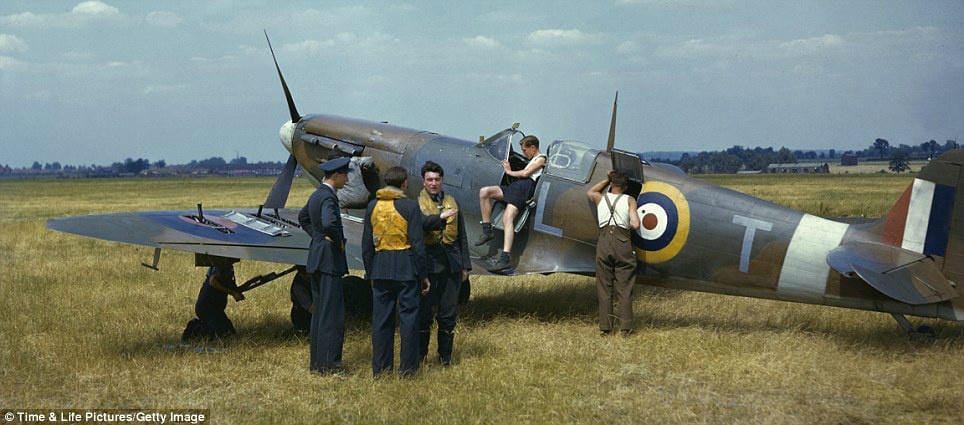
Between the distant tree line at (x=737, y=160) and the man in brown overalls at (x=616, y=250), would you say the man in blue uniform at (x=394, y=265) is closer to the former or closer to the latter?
the man in brown overalls at (x=616, y=250)

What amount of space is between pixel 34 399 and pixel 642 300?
6.33 meters

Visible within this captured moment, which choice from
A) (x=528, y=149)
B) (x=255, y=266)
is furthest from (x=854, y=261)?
(x=255, y=266)

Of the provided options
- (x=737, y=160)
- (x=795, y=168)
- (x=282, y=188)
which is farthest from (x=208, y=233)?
(x=795, y=168)

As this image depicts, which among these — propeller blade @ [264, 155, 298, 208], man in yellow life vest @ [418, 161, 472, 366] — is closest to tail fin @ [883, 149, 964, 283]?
man in yellow life vest @ [418, 161, 472, 366]

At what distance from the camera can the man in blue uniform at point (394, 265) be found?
5.75m

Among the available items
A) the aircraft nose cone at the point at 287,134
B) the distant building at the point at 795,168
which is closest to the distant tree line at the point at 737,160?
the distant building at the point at 795,168

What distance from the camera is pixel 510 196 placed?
7.80 metres

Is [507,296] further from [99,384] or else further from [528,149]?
[99,384]

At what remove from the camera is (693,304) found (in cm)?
893

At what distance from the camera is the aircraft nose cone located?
1018cm

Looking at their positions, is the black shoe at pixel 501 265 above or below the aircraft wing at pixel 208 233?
below

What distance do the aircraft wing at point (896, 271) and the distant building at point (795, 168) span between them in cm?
7576

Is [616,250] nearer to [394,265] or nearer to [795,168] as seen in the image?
[394,265]

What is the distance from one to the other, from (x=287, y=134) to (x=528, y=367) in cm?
532
